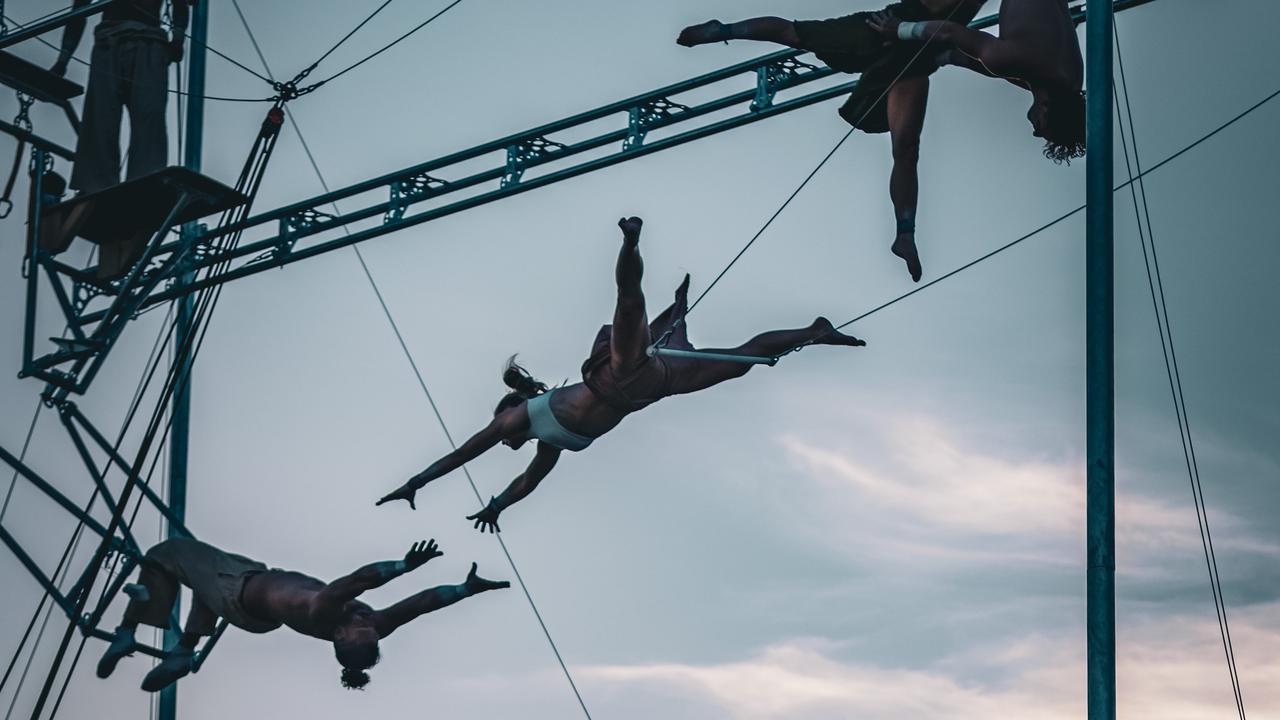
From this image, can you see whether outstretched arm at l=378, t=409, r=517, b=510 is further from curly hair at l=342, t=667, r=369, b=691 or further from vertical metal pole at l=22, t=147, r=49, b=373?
vertical metal pole at l=22, t=147, r=49, b=373

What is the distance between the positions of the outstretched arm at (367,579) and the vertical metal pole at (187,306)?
2.85 metres

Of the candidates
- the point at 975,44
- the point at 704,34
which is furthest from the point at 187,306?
the point at 975,44

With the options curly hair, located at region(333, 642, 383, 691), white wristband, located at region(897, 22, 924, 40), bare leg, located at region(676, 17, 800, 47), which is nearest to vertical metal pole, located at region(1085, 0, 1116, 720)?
white wristband, located at region(897, 22, 924, 40)

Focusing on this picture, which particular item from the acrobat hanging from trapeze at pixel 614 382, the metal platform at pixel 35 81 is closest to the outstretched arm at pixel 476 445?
the acrobat hanging from trapeze at pixel 614 382

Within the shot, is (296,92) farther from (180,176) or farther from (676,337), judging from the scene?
Result: (676,337)

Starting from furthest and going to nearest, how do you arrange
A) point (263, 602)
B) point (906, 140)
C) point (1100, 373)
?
1. point (263, 602)
2. point (906, 140)
3. point (1100, 373)

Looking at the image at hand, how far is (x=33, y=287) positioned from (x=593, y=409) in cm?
480

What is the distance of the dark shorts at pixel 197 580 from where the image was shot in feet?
38.5

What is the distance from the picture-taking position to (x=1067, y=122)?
9281 millimetres

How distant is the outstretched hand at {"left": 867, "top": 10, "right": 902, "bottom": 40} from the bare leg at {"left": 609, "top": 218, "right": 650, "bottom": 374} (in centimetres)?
147

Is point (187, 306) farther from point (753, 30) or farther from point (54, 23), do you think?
point (753, 30)

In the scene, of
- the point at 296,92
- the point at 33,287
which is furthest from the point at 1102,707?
the point at 33,287

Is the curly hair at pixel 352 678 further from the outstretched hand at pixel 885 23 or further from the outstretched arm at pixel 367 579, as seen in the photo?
the outstretched hand at pixel 885 23

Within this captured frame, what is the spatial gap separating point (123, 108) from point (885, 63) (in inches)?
231
